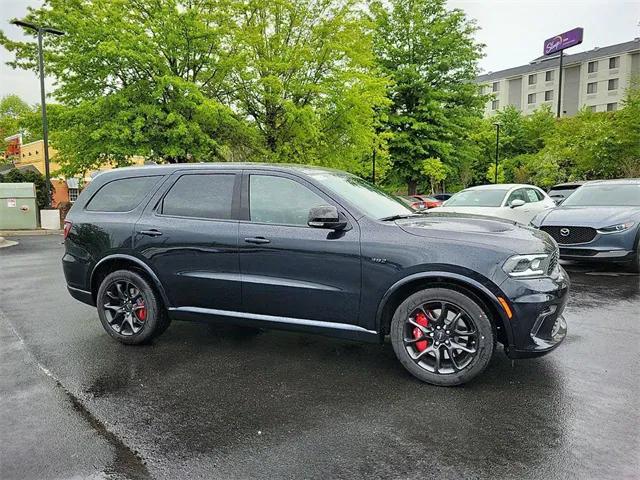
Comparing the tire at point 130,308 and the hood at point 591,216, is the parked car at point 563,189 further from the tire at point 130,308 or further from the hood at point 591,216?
the tire at point 130,308

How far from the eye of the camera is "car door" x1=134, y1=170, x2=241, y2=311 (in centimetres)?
437

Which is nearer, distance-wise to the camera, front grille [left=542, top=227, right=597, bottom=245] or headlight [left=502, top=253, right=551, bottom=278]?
headlight [left=502, top=253, right=551, bottom=278]

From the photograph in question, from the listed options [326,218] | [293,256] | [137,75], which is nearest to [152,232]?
[293,256]

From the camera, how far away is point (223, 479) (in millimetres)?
2539

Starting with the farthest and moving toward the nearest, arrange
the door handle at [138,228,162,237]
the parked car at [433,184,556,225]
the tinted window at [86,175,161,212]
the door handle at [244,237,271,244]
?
1. the parked car at [433,184,556,225]
2. the tinted window at [86,175,161,212]
3. the door handle at [138,228,162,237]
4. the door handle at [244,237,271,244]

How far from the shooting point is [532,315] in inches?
139

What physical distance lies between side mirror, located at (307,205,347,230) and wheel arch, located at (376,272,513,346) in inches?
26.3

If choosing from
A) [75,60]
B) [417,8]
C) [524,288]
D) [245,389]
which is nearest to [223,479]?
[245,389]

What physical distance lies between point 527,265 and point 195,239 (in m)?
2.87

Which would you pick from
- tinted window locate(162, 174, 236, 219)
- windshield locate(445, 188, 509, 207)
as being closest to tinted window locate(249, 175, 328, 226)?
tinted window locate(162, 174, 236, 219)

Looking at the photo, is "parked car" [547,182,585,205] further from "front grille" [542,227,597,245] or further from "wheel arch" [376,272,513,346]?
"wheel arch" [376,272,513,346]

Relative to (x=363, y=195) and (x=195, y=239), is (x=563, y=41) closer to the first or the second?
(x=363, y=195)

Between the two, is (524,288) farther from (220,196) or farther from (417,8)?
(417,8)

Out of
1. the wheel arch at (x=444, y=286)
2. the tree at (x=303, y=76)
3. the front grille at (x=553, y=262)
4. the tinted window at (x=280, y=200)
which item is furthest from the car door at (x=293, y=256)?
the tree at (x=303, y=76)
